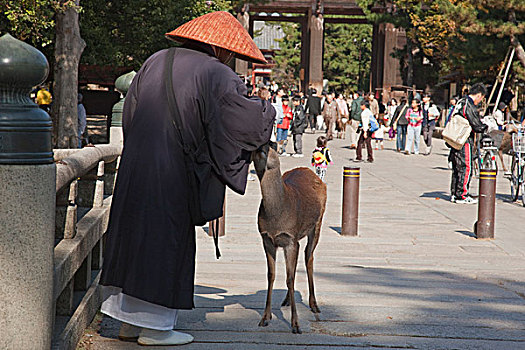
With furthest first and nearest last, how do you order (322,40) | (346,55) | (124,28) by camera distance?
(346,55), (322,40), (124,28)

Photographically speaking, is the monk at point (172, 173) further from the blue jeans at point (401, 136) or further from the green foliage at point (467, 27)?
the green foliage at point (467, 27)

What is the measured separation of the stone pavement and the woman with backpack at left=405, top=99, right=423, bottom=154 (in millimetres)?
10871

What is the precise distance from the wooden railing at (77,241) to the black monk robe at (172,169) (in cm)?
25

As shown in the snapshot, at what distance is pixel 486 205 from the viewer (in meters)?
9.41

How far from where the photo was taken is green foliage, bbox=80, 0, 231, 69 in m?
24.2

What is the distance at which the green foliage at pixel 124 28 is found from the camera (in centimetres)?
2423

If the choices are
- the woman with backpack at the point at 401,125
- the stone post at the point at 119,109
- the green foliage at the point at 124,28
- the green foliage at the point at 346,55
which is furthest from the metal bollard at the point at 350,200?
the green foliage at the point at 346,55

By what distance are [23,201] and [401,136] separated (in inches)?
908

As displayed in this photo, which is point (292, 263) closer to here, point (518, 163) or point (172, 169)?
point (172, 169)

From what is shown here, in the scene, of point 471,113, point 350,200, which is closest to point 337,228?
point 350,200

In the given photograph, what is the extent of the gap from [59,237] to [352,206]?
572cm

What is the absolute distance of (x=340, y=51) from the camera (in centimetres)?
6869

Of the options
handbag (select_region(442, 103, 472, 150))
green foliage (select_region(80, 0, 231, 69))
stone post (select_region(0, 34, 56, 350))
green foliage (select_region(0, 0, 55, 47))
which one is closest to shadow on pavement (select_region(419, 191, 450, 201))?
handbag (select_region(442, 103, 472, 150))

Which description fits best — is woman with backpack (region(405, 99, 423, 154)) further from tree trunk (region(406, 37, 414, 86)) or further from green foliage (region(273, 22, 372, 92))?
green foliage (region(273, 22, 372, 92))
